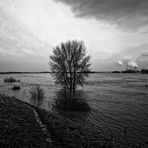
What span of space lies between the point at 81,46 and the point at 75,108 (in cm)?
1544

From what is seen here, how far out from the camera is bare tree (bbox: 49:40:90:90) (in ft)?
84.5

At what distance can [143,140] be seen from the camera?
871 cm

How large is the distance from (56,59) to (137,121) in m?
18.9

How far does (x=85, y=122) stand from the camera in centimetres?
1155

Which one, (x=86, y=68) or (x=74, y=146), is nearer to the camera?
(x=74, y=146)

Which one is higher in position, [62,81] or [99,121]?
[62,81]

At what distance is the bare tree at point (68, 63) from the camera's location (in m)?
25.8

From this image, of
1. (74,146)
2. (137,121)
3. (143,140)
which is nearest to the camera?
(74,146)

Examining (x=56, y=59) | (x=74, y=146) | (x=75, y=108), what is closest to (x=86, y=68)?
(x=56, y=59)

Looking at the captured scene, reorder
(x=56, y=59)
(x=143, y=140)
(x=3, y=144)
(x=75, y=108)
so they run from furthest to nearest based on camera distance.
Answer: (x=56, y=59), (x=75, y=108), (x=143, y=140), (x=3, y=144)

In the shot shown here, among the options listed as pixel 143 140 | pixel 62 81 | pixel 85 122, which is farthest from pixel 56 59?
pixel 143 140

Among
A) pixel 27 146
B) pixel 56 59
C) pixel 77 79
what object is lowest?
pixel 27 146

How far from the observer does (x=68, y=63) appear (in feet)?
85.7

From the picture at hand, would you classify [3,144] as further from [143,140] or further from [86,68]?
[86,68]
